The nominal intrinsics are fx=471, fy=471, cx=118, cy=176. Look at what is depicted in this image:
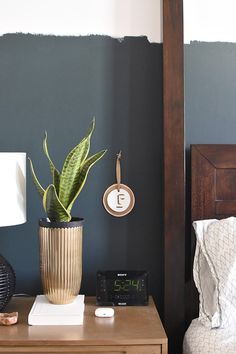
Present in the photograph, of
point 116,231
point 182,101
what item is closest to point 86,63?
point 182,101

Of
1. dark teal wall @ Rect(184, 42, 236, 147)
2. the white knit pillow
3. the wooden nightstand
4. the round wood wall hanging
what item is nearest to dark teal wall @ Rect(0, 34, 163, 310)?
the round wood wall hanging

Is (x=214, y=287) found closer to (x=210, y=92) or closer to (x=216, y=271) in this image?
(x=216, y=271)

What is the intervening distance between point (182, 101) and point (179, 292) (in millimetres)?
833

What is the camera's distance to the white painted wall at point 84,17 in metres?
2.11

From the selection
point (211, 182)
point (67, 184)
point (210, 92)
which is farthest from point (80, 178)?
point (210, 92)

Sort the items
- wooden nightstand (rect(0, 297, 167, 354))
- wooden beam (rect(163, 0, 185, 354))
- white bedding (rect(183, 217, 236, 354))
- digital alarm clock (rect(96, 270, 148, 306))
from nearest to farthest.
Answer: wooden nightstand (rect(0, 297, 167, 354)) → white bedding (rect(183, 217, 236, 354)) → digital alarm clock (rect(96, 270, 148, 306)) → wooden beam (rect(163, 0, 185, 354))

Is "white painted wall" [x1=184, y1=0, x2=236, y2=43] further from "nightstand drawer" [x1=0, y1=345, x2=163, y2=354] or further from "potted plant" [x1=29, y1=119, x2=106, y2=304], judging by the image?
"nightstand drawer" [x1=0, y1=345, x2=163, y2=354]

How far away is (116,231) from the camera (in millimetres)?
2150

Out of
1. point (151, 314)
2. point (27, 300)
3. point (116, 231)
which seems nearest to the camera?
point (151, 314)

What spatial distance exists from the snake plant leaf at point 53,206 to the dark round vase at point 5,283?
26 centimetres

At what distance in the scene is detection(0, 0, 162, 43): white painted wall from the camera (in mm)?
2111

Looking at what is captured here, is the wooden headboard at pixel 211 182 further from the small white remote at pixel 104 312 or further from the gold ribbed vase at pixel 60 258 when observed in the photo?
the gold ribbed vase at pixel 60 258

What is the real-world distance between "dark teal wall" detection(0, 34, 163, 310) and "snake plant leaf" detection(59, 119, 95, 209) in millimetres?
286

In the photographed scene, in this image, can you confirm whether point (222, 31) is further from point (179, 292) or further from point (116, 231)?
point (179, 292)
